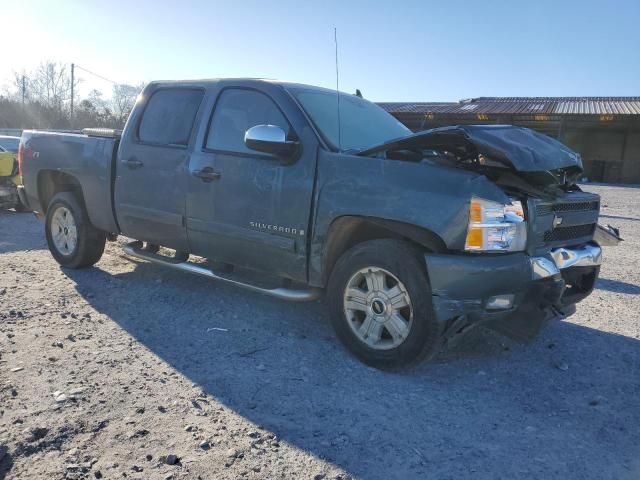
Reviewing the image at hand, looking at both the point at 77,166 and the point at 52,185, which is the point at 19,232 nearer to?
the point at 52,185

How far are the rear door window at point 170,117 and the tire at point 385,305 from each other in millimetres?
2033

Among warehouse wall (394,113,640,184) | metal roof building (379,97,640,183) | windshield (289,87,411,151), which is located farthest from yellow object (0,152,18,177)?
warehouse wall (394,113,640,184)

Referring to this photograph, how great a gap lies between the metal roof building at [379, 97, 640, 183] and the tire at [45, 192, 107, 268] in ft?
74.8

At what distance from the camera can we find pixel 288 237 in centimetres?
409

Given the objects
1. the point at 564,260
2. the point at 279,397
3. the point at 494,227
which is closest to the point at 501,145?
the point at 494,227

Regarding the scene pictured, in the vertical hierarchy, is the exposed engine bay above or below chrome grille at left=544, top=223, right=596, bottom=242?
above

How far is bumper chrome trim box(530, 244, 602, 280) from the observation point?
3.43 metres

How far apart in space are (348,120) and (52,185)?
12.2 ft

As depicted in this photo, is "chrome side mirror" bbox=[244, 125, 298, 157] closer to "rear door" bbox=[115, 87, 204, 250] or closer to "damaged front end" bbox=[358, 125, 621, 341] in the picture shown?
"damaged front end" bbox=[358, 125, 621, 341]

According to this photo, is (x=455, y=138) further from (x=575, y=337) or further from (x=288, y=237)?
(x=575, y=337)

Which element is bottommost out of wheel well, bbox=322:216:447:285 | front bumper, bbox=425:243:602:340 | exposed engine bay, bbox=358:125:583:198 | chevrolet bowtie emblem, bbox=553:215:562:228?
front bumper, bbox=425:243:602:340

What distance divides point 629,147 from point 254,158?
102 ft

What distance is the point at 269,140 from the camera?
3895 millimetres

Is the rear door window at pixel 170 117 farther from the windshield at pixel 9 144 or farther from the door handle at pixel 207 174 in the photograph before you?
the windshield at pixel 9 144
